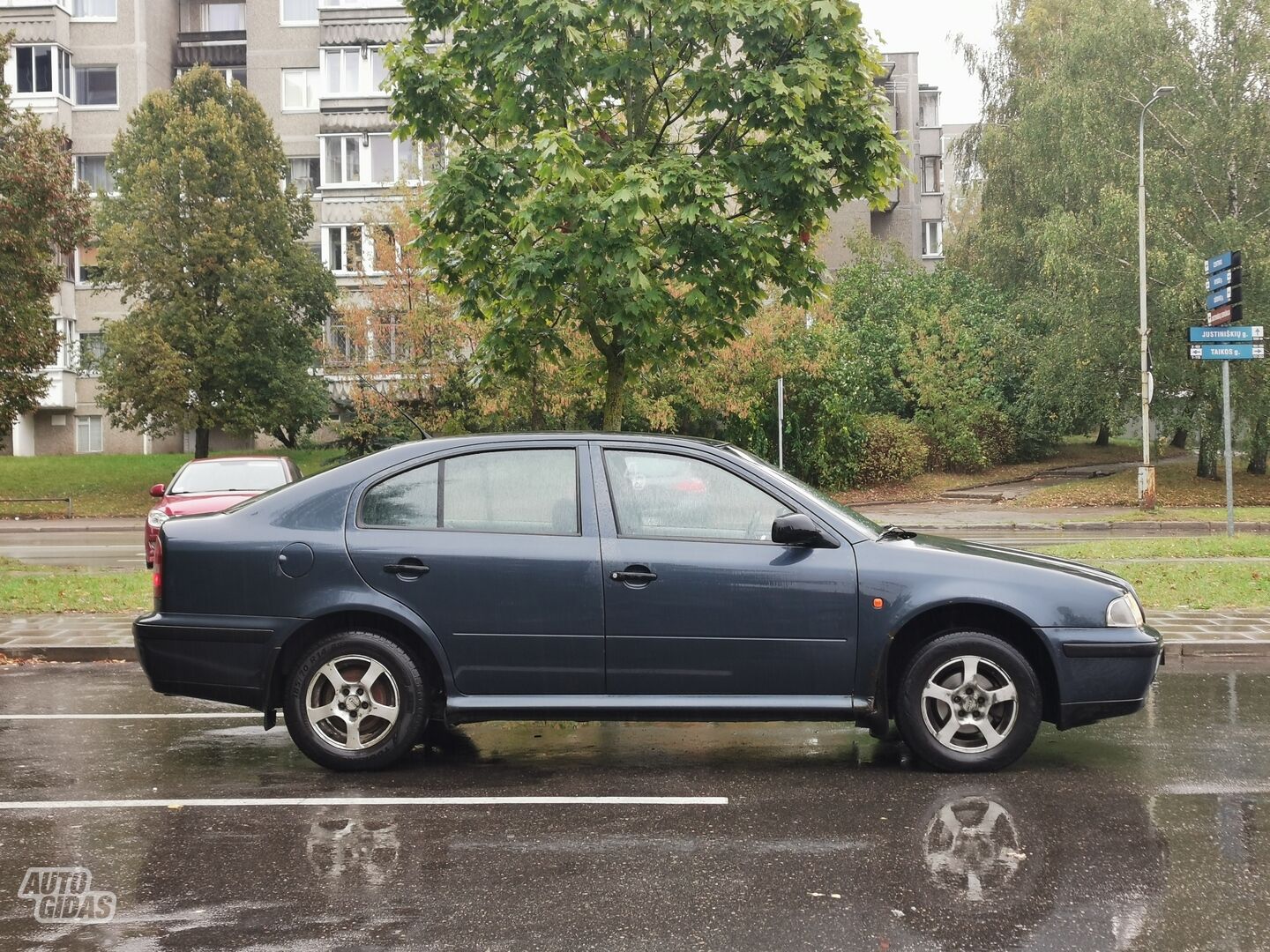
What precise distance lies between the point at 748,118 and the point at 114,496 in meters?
28.9

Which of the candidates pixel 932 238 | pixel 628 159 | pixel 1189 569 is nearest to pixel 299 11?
pixel 932 238

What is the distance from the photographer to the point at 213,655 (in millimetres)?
6453

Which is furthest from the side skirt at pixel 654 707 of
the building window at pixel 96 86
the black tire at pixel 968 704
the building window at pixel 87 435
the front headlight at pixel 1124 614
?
the building window at pixel 96 86

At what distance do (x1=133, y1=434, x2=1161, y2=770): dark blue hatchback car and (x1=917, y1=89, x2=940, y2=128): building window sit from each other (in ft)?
210

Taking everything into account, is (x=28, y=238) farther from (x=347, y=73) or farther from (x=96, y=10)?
(x=96, y=10)

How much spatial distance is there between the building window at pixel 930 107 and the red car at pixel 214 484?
5679cm

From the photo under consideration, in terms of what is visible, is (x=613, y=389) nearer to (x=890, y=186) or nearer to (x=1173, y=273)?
(x=890, y=186)

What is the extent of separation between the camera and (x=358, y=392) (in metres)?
33.2

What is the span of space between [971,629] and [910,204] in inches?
2137

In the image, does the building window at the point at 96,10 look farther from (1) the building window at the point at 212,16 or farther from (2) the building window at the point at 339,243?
(2) the building window at the point at 339,243

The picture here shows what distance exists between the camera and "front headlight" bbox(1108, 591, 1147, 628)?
250 inches

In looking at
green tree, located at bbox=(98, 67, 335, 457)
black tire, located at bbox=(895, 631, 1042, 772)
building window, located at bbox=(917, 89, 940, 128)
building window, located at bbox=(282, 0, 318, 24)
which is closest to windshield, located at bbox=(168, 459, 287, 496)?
black tire, located at bbox=(895, 631, 1042, 772)

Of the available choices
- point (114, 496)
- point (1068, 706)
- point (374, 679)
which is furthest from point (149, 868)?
point (114, 496)

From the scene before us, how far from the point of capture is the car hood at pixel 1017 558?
6504 millimetres
